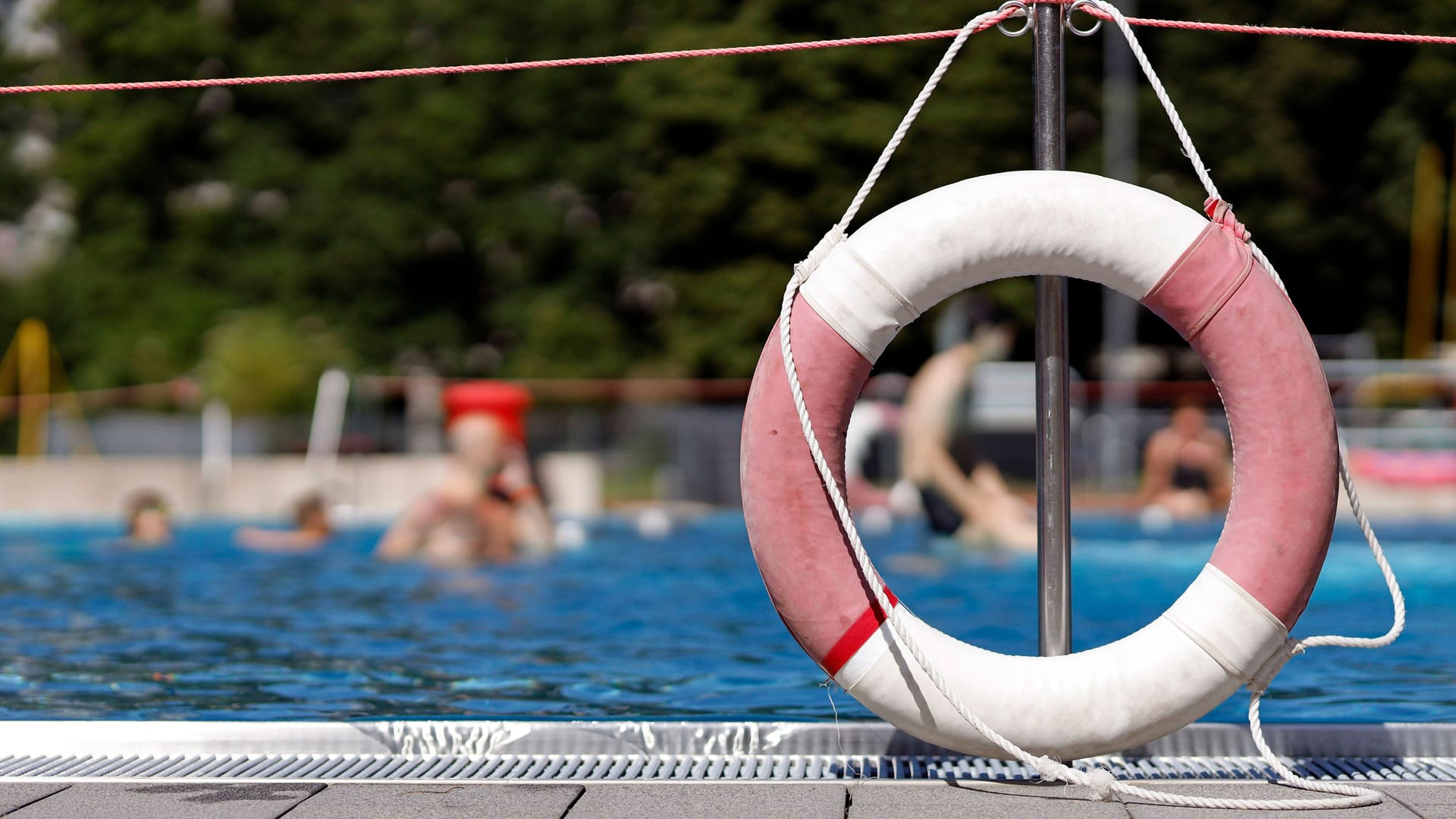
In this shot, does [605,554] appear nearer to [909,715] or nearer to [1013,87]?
[909,715]

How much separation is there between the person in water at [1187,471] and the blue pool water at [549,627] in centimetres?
68

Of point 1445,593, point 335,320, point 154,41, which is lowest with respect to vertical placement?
point 1445,593

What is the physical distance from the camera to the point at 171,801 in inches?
127

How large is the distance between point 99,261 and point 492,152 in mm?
6434

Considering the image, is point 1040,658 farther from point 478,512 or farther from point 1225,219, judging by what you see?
point 478,512

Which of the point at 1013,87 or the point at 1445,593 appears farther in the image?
the point at 1013,87

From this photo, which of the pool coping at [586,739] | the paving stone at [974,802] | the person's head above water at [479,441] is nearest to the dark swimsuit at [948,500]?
the person's head above water at [479,441]

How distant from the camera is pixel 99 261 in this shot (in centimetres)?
2688

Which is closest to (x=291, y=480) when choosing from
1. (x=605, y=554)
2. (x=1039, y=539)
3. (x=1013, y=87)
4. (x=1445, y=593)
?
(x=605, y=554)

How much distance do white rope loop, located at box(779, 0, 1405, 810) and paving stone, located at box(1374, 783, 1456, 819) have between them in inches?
2.5

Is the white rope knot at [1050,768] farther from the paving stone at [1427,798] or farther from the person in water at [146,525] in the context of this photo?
the person in water at [146,525]

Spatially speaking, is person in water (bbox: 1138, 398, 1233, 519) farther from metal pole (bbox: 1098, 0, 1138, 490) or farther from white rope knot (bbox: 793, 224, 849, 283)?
white rope knot (bbox: 793, 224, 849, 283)

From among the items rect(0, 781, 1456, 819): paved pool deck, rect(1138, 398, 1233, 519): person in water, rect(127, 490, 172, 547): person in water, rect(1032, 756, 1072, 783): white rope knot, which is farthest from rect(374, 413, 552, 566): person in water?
rect(1032, 756, 1072, 783): white rope knot

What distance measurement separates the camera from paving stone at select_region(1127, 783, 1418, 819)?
3.05 m
